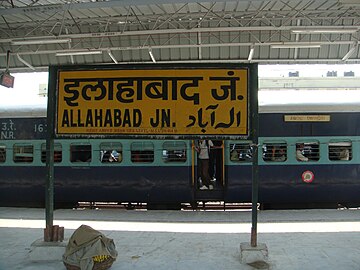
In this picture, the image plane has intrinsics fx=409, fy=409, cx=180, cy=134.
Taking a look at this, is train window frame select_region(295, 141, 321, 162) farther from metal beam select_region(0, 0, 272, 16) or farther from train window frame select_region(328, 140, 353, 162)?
metal beam select_region(0, 0, 272, 16)

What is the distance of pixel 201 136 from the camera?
19.6 feet

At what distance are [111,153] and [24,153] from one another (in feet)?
8.14

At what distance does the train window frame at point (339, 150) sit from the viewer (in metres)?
10.5

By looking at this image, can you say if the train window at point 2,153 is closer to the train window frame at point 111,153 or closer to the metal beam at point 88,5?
the train window frame at point 111,153

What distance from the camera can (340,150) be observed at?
1050 cm

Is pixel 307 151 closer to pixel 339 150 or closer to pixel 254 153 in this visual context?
pixel 339 150

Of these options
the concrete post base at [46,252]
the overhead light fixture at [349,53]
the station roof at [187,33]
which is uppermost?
the station roof at [187,33]

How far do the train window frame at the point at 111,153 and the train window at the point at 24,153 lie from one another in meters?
1.99

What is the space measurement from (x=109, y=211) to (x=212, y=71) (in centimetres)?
578

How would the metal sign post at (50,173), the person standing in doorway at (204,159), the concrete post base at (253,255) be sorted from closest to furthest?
the concrete post base at (253,255) → the metal sign post at (50,173) → the person standing in doorway at (204,159)

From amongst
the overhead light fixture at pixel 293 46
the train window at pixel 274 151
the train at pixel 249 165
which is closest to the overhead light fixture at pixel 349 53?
the overhead light fixture at pixel 293 46

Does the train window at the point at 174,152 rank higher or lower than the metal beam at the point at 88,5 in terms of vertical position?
lower

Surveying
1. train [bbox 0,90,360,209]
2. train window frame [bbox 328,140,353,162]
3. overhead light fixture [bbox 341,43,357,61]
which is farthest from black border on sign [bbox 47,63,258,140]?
overhead light fixture [bbox 341,43,357,61]

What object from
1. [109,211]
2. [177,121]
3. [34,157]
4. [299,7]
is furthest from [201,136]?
[299,7]
